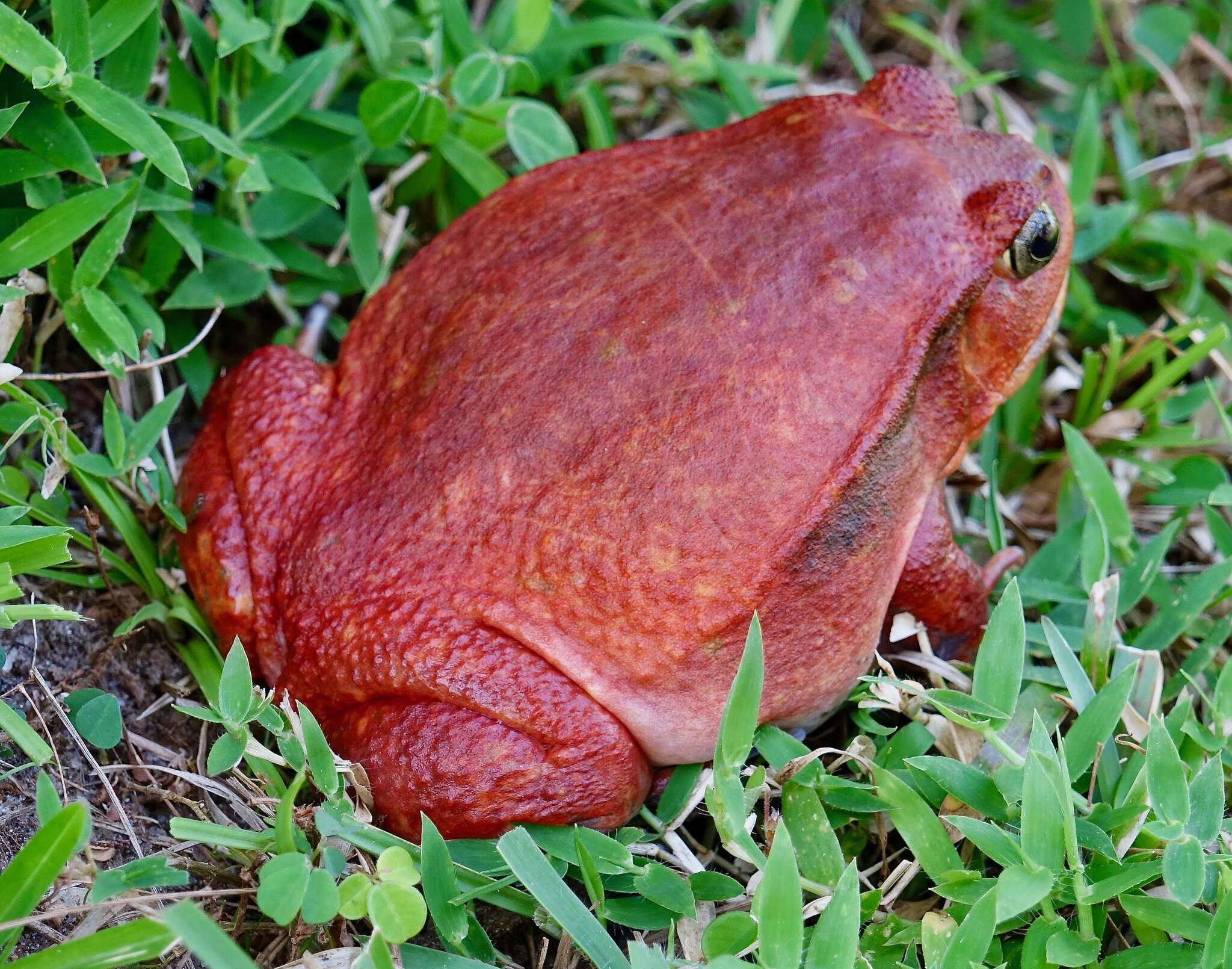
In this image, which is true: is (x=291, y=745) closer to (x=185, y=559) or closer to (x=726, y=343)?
(x=185, y=559)

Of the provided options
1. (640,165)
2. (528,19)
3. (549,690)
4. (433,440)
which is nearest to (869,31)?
(528,19)

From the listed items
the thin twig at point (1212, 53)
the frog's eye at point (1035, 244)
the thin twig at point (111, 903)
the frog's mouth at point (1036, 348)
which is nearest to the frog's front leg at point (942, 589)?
the frog's mouth at point (1036, 348)

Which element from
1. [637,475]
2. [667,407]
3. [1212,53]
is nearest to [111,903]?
[637,475]

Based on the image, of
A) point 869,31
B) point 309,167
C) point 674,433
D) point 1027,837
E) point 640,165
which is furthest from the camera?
point 869,31

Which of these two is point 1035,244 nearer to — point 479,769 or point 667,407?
point 667,407

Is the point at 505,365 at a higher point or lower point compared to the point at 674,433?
higher

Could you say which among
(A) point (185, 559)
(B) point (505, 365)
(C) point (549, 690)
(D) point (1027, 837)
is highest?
(B) point (505, 365)

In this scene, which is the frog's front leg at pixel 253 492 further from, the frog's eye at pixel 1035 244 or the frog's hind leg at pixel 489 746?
the frog's eye at pixel 1035 244

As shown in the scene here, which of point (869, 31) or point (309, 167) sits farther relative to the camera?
point (869, 31)
